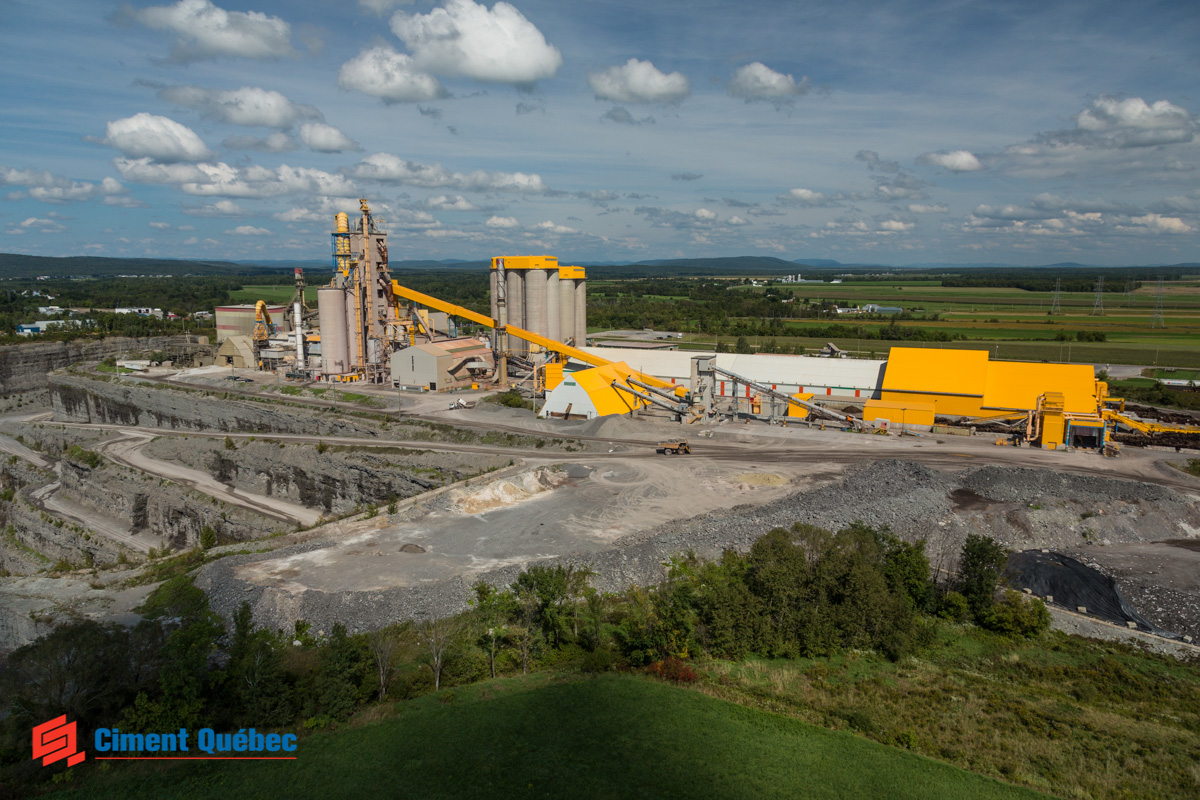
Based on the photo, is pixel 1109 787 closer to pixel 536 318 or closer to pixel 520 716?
pixel 520 716

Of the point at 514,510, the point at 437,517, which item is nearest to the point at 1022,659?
the point at 514,510

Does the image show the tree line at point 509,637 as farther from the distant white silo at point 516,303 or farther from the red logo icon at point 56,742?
the distant white silo at point 516,303

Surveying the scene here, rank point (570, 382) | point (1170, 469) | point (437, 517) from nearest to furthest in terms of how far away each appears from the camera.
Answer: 1. point (437, 517)
2. point (1170, 469)
3. point (570, 382)

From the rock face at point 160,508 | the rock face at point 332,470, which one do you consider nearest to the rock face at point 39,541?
the rock face at point 160,508

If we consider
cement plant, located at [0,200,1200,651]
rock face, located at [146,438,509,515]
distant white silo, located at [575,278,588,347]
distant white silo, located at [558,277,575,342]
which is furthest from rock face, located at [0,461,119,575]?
distant white silo, located at [575,278,588,347]

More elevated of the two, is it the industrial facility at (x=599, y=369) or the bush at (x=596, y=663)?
the industrial facility at (x=599, y=369)

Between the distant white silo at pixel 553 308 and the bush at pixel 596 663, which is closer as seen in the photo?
the bush at pixel 596 663
